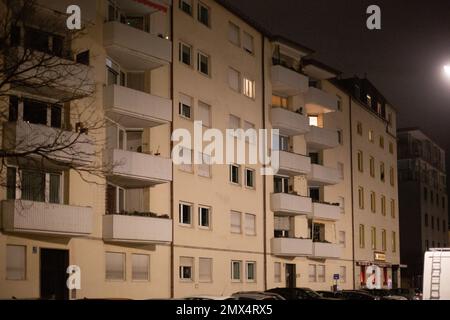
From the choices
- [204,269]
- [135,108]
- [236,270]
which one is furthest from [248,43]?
[204,269]

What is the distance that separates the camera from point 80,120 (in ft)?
92.5

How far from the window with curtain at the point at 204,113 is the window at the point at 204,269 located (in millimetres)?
6791

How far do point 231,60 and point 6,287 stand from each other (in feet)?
64.8

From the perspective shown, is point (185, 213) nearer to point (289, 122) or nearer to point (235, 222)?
point (235, 222)

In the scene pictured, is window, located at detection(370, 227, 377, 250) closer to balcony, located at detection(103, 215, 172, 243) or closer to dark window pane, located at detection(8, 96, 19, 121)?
balcony, located at detection(103, 215, 172, 243)

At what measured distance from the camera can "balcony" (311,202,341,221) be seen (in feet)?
157

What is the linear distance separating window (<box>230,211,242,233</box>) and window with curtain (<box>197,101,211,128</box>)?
200 inches

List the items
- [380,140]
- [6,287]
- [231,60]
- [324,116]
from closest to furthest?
[6,287] < [231,60] < [324,116] < [380,140]

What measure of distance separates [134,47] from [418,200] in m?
58.3

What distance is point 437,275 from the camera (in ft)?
70.5

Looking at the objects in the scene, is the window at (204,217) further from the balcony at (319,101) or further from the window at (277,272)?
the balcony at (319,101)

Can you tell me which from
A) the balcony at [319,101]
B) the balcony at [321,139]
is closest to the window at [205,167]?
the balcony at [321,139]
